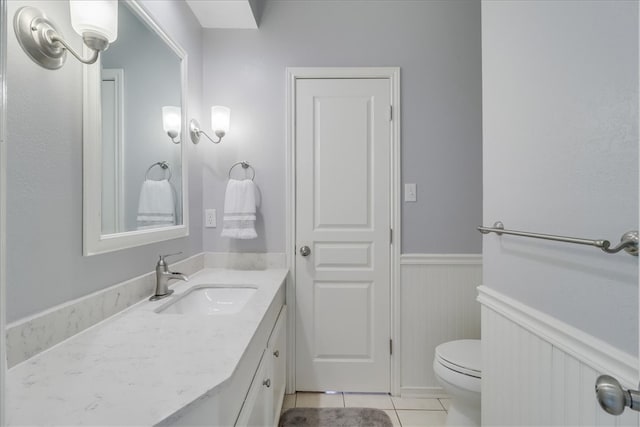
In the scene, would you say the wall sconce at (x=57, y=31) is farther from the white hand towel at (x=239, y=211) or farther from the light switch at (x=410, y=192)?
the light switch at (x=410, y=192)

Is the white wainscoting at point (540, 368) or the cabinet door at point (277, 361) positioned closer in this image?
the white wainscoting at point (540, 368)

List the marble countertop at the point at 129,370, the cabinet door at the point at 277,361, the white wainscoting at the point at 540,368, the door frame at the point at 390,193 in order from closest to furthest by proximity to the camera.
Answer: the marble countertop at the point at 129,370 < the white wainscoting at the point at 540,368 < the cabinet door at the point at 277,361 < the door frame at the point at 390,193

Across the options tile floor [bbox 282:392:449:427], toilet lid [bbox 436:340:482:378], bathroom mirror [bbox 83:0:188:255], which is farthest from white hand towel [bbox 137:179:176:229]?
toilet lid [bbox 436:340:482:378]

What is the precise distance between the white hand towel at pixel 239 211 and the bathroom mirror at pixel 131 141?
308 mm

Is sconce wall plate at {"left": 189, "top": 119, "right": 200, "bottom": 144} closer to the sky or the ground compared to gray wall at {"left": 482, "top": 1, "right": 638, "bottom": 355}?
closer to the sky

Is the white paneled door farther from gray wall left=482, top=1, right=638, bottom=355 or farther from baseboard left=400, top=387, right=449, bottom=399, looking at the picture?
gray wall left=482, top=1, right=638, bottom=355

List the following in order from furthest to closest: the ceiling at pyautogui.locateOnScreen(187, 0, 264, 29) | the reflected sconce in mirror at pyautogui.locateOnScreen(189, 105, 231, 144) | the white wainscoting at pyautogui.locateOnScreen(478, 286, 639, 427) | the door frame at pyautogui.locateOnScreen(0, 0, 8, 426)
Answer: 1. the reflected sconce in mirror at pyautogui.locateOnScreen(189, 105, 231, 144)
2. the ceiling at pyautogui.locateOnScreen(187, 0, 264, 29)
3. the white wainscoting at pyautogui.locateOnScreen(478, 286, 639, 427)
4. the door frame at pyautogui.locateOnScreen(0, 0, 8, 426)

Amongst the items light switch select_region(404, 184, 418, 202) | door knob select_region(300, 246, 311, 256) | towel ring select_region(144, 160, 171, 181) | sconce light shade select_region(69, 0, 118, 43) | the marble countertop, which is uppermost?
sconce light shade select_region(69, 0, 118, 43)

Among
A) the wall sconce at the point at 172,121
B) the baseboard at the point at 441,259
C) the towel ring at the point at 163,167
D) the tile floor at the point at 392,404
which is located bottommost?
the tile floor at the point at 392,404

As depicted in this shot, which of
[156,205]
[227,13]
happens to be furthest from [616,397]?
[227,13]

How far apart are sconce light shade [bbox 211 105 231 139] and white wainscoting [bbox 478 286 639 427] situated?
62.8 inches

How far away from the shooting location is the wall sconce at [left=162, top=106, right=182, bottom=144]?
1.42 m

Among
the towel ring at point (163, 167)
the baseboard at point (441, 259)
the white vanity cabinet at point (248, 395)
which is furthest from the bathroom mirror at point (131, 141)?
the baseboard at point (441, 259)

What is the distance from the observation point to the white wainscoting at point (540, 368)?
0.69 m
